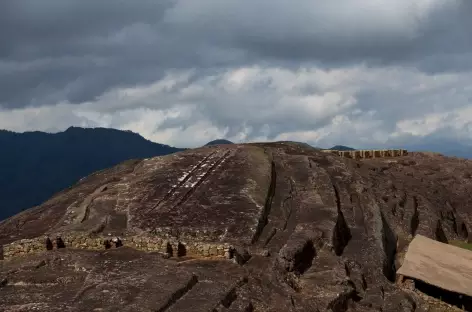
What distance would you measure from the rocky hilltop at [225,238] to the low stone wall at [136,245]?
0.05m

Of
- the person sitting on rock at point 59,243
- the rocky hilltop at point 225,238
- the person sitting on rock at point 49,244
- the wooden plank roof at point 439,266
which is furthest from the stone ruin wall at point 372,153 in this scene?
the person sitting on rock at point 49,244

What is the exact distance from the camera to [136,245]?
2677 cm

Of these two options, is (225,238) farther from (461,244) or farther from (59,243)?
(461,244)

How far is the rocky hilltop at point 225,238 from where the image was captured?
2162cm

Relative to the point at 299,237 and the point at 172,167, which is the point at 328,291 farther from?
the point at 172,167

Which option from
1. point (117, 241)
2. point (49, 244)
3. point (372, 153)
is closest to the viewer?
point (117, 241)

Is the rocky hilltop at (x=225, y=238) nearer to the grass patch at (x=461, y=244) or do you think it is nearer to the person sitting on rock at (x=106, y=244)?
the person sitting on rock at (x=106, y=244)

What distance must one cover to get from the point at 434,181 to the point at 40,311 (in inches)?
1796

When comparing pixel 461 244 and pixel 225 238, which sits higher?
pixel 225 238

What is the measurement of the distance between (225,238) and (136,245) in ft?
15.7

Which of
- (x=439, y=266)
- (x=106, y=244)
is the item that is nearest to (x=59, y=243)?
(x=106, y=244)

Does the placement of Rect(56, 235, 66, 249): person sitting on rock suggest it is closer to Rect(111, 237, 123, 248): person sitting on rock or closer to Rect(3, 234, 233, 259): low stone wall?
Rect(3, 234, 233, 259): low stone wall

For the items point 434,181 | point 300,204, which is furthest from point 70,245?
point 434,181

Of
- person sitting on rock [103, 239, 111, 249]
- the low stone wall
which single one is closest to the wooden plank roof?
the low stone wall
